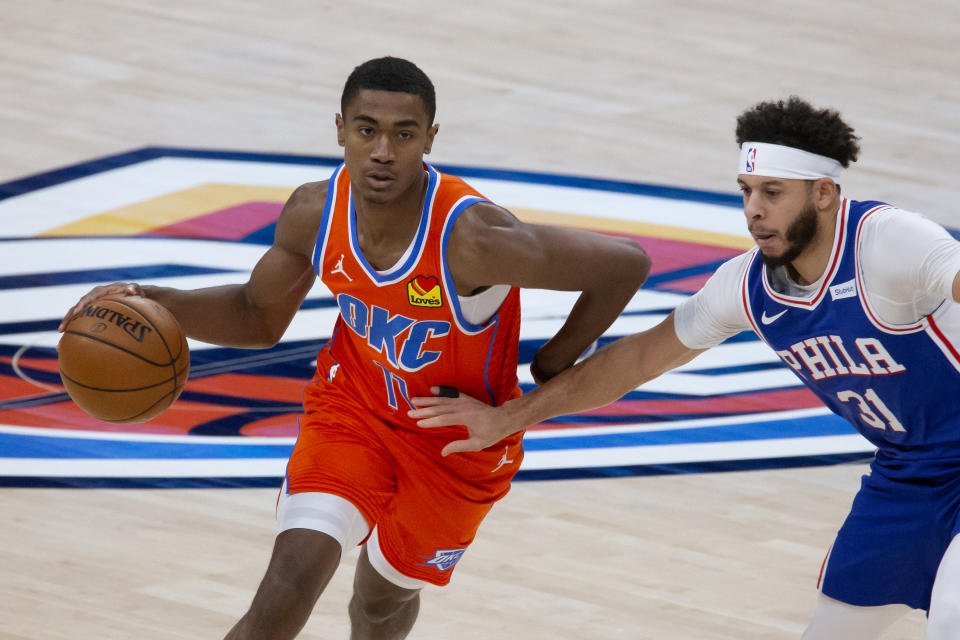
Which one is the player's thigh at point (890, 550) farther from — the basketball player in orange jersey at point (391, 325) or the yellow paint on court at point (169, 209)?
the yellow paint on court at point (169, 209)

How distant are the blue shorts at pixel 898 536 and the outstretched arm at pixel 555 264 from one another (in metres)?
0.85

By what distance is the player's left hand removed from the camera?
14.0 ft

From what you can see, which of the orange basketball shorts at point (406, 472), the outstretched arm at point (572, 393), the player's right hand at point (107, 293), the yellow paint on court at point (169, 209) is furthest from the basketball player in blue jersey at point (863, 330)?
the yellow paint on court at point (169, 209)

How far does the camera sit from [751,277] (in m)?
4.00

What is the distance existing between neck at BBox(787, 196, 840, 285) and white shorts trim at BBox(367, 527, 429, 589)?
1.50 m

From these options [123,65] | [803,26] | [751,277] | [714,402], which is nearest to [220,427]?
[714,402]

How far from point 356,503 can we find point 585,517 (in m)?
2.00

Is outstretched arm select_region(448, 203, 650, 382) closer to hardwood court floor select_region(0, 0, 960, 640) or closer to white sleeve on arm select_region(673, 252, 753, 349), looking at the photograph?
white sleeve on arm select_region(673, 252, 753, 349)

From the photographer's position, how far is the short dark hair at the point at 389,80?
4.06 meters

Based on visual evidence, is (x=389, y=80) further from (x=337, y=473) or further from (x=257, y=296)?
(x=337, y=473)

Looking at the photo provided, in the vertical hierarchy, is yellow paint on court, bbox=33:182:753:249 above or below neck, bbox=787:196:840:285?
below

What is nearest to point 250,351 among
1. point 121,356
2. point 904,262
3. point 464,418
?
point 121,356

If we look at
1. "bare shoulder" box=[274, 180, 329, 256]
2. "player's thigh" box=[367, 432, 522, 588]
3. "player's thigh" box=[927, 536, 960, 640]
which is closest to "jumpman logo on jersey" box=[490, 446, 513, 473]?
"player's thigh" box=[367, 432, 522, 588]

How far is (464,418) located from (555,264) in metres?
0.49
